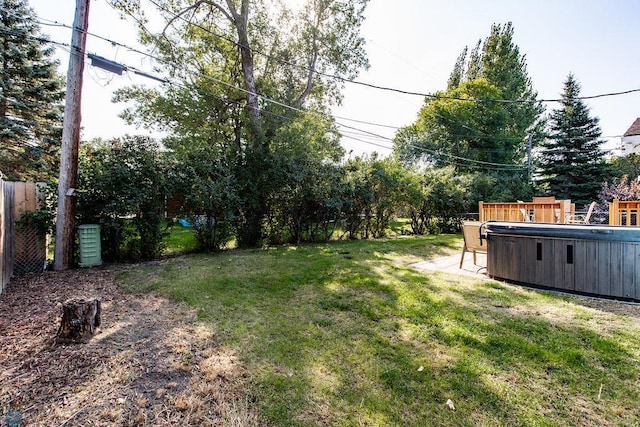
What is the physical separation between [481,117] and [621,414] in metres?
26.3

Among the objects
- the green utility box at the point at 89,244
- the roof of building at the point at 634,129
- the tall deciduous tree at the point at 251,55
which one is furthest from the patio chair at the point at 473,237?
the roof of building at the point at 634,129

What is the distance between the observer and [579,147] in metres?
19.2

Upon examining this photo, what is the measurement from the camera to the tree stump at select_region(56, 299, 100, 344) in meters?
2.47

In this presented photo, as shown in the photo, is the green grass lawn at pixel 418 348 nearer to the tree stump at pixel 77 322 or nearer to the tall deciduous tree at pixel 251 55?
the tree stump at pixel 77 322

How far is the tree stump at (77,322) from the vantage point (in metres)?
2.47

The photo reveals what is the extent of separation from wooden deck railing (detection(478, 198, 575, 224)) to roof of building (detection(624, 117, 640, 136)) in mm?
22705

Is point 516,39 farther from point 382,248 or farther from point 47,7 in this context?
point 47,7

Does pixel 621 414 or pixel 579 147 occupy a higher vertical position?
pixel 579 147

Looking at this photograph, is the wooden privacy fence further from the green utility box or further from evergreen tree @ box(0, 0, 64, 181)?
evergreen tree @ box(0, 0, 64, 181)

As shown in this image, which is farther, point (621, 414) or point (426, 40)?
point (426, 40)

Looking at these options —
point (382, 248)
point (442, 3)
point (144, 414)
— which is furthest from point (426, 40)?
point (144, 414)

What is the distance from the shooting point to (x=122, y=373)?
2.05 m

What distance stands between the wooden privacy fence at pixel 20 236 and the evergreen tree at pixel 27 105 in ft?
27.7

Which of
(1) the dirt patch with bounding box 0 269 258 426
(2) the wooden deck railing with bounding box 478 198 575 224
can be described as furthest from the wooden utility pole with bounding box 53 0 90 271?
(2) the wooden deck railing with bounding box 478 198 575 224
